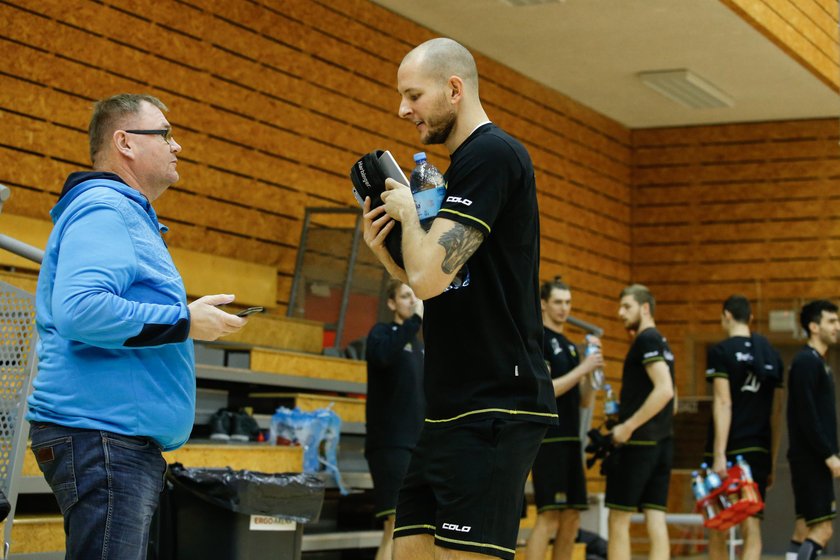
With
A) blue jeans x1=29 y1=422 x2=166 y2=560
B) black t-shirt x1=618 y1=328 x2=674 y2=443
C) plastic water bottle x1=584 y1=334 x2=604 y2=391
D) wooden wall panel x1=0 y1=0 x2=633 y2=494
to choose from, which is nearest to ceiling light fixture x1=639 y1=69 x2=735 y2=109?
wooden wall panel x1=0 y1=0 x2=633 y2=494

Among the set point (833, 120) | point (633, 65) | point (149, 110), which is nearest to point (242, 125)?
point (633, 65)

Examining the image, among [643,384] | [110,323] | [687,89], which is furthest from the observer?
[687,89]

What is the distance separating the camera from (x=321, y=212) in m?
8.32

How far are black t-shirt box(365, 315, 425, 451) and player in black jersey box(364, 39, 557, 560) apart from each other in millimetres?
3201

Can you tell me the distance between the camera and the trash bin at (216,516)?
4.34 metres

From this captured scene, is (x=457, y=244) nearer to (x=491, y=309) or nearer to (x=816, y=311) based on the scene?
(x=491, y=309)

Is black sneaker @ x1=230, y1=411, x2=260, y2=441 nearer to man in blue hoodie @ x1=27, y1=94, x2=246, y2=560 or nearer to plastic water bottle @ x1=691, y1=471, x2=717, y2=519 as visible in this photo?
plastic water bottle @ x1=691, y1=471, x2=717, y2=519

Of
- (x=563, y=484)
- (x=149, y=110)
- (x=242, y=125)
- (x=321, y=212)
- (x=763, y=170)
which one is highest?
(x=763, y=170)

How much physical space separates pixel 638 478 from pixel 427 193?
4324 mm

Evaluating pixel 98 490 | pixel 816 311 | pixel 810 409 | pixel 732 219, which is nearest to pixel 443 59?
pixel 98 490

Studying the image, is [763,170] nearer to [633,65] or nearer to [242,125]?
[633,65]

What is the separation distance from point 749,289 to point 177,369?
A: 10.1 meters

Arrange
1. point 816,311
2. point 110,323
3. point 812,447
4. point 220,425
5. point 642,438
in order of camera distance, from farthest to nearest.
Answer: point 816,311, point 812,447, point 642,438, point 220,425, point 110,323

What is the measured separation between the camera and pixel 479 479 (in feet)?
8.27
